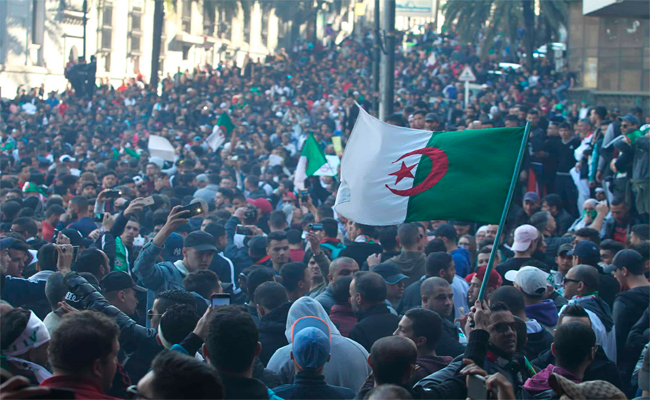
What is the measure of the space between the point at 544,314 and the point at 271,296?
1.95m

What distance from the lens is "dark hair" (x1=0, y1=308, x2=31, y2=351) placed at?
3.48 metres

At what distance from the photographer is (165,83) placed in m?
30.2

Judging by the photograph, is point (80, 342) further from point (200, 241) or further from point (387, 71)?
point (387, 71)

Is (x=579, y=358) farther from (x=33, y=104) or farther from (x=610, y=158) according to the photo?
(x=33, y=104)

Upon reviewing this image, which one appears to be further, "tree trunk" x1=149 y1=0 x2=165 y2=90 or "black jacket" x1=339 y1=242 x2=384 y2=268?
"tree trunk" x1=149 y1=0 x2=165 y2=90

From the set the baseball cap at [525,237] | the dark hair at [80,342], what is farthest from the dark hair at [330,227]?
the dark hair at [80,342]

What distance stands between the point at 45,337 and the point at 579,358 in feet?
8.83

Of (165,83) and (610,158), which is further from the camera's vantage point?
(165,83)

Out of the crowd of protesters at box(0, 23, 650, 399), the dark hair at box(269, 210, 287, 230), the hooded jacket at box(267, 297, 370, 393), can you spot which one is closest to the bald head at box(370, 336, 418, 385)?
the crowd of protesters at box(0, 23, 650, 399)

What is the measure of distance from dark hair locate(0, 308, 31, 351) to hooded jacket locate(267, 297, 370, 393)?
163 cm

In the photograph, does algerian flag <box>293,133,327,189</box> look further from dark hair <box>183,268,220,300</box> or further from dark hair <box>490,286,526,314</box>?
dark hair <box>490,286,526,314</box>

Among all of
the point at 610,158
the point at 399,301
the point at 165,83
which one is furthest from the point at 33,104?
the point at 399,301

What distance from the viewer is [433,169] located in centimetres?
518

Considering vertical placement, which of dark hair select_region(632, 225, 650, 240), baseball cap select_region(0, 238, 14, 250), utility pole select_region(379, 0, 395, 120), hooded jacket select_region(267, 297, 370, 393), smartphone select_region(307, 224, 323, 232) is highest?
utility pole select_region(379, 0, 395, 120)
